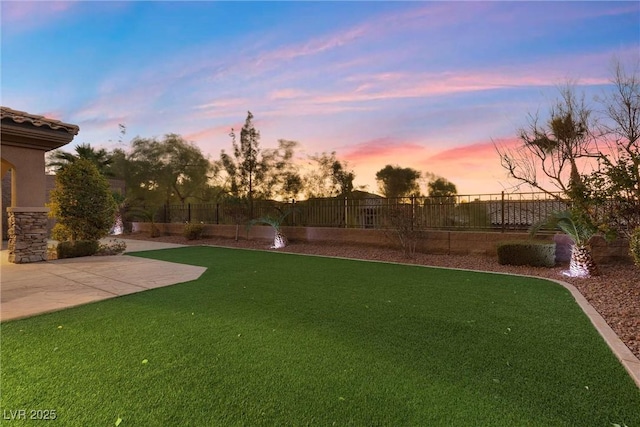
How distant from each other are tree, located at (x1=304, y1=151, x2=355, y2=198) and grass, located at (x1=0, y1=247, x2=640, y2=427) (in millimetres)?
11961

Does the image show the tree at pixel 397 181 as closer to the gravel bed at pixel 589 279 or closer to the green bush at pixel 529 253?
the gravel bed at pixel 589 279

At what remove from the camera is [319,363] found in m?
2.46

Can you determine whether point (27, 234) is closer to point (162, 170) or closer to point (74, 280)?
point (74, 280)

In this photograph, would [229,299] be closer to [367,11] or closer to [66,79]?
[367,11]

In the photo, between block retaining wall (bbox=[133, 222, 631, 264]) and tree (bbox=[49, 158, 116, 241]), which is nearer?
block retaining wall (bbox=[133, 222, 631, 264])

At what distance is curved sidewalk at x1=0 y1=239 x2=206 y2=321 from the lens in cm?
418

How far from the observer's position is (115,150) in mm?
24188

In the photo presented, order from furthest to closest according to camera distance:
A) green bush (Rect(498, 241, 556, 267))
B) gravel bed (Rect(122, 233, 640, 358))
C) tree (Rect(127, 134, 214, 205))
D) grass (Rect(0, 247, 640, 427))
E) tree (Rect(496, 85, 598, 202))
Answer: tree (Rect(127, 134, 214, 205))
tree (Rect(496, 85, 598, 202))
green bush (Rect(498, 241, 556, 267))
gravel bed (Rect(122, 233, 640, 358))
grass (Rect(0, 247, 640, 427))

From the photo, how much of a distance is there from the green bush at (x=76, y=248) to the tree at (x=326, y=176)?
9.66m

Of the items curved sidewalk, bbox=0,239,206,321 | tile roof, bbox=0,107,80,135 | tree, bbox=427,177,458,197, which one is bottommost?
curved sidewalk, bbox=0,239,206,321

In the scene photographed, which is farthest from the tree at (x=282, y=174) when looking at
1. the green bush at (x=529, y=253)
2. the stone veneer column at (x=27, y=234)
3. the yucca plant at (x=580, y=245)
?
the yucca plant at (x=580, y=245)

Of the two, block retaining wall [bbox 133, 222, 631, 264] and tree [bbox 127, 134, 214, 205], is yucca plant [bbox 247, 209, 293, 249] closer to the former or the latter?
block retaining wall [bbox 133, 222, 631, 264]

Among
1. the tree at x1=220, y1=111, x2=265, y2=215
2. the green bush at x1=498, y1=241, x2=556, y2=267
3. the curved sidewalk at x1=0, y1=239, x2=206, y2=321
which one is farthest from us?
the tree at x1=220, y1=111, x2=265, y2=215

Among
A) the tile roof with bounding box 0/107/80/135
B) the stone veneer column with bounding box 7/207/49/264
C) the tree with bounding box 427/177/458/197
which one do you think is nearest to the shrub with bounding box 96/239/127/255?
the stone veneer column with bounding box 7/207/49/264
